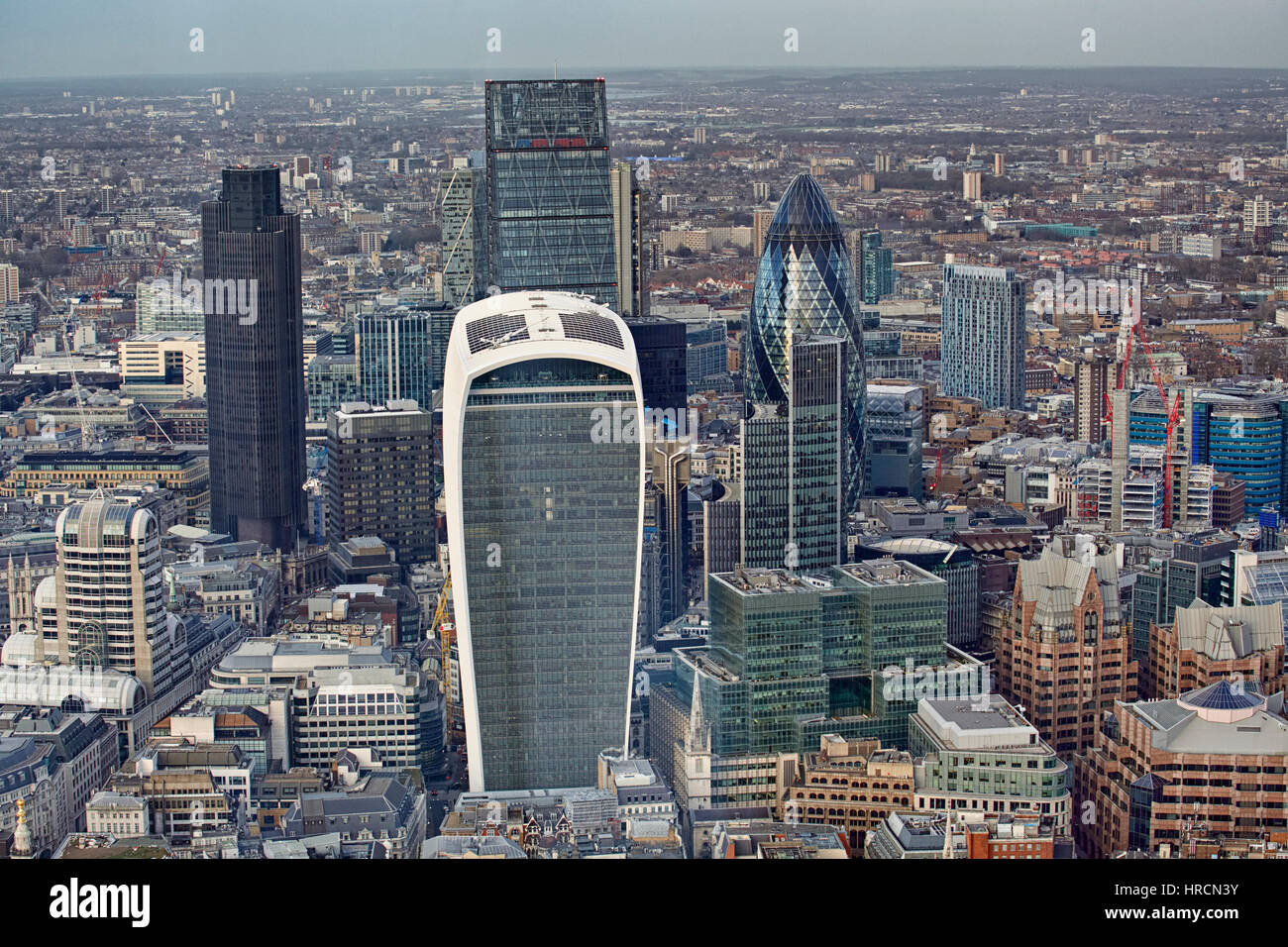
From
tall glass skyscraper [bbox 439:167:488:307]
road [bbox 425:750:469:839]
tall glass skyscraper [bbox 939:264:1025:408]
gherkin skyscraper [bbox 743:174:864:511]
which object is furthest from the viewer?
tall glass skyscraper [bbox 939:264:1025:408]

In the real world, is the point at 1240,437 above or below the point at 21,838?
above

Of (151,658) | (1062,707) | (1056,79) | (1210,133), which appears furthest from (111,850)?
(1210,133)

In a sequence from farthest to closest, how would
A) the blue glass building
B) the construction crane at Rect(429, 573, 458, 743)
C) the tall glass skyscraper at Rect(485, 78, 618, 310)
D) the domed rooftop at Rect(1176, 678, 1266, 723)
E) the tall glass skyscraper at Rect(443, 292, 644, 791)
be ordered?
the blue glass building
the tall glass skyscraper at Rect(485, 78, 618, 310)
the construction crane at Rect(429, 573, 458, 743)
the tall glass skyscraper at Rect(443, 292, 644, 791)
the domed rooftop at Rect(1176, 678, 1266, 723)

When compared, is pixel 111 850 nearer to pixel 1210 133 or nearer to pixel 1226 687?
pixel 1226 687

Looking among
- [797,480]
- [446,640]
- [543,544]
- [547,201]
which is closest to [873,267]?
[547,201]

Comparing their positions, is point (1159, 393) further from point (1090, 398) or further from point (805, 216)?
point (805, 216)

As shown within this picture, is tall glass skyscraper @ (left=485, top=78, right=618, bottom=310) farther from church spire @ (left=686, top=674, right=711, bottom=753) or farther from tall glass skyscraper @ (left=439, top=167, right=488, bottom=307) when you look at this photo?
church spire @ (left=686, top=674, right=711, bottom=753)

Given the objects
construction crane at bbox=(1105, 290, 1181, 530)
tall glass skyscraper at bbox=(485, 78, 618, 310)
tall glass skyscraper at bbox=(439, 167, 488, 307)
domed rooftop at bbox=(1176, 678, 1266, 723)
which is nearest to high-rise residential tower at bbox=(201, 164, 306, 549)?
tall glass skyscraper at bbox=(439, 167, 488, 307)
